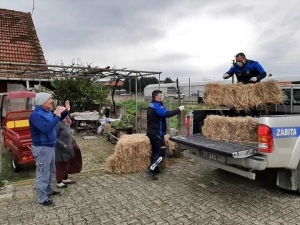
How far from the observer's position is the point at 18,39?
15633 mm

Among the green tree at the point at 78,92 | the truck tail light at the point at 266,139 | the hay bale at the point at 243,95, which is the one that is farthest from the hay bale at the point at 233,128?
the green tree at the point at 78,92

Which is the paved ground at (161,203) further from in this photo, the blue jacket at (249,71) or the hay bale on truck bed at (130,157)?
the blue jacket at (249,71)

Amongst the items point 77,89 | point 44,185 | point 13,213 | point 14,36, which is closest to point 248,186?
point 44,185

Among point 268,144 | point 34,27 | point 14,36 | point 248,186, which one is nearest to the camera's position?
point 268,144

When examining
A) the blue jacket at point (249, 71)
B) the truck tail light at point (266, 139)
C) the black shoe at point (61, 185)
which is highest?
the blue jacket at point (249, 71)

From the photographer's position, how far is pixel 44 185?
4145 millimetres

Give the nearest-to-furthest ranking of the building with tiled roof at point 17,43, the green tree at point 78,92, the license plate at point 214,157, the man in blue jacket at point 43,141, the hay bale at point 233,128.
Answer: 1. the man in blue jacket at point 43,141
2. the license plate at point 214,157
3. the hay bale at point 233,128
4. the green tree at point 78,92
5. the building with tiled roof at point 17,43

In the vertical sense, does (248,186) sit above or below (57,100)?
below

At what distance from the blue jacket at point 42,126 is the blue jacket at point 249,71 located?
4051mm

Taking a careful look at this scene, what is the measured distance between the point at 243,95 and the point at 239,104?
7.6 inches

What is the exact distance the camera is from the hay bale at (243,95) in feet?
15.0

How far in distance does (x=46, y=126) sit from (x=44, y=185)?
969 millimetres

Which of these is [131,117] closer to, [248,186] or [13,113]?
[13,113]

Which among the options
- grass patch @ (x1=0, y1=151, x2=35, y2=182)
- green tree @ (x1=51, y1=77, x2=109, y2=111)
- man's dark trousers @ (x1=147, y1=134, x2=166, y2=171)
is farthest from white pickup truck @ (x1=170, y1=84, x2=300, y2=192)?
green tree @ (x1=51, y1=77, x2=109, y2=111)
